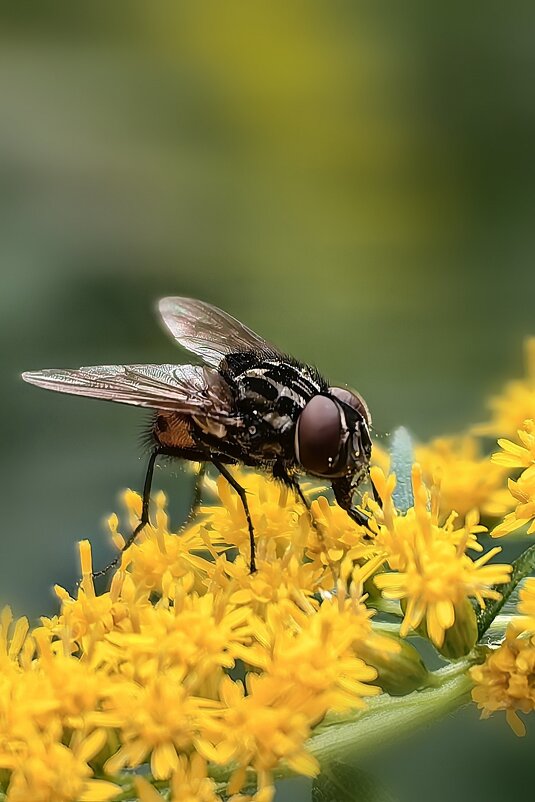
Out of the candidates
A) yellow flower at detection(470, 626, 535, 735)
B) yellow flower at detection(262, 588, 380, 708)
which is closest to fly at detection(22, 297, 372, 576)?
yellow flower at detection(262, 588, 380, 708)

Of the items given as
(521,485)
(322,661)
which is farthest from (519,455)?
(322,661)

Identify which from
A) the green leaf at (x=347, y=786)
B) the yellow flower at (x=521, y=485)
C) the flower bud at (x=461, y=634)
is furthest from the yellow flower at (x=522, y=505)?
the green leaf at (x=347, y=786)

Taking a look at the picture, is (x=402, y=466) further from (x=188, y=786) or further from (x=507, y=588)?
(x=188, y=786)

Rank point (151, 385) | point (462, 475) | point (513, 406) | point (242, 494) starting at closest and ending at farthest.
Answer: point (242, 494)
point (151, 385)
point (462, 475)
point (513, 406)

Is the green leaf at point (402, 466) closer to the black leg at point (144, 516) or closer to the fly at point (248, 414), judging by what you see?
the fly at point (248, 414)

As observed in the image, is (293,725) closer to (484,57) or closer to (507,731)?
(507,731)

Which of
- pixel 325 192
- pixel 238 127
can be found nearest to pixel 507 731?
pixel 325 192

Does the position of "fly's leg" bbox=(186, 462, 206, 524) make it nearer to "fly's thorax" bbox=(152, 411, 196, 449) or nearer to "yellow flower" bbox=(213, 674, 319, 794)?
"fly's thorax" bbox=(152, 411, 196, 449)
